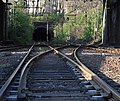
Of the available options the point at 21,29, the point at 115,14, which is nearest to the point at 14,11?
the point at 21,29

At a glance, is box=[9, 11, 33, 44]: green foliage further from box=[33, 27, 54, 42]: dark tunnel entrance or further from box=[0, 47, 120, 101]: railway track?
box=[0, 47, 120, 101]: railway track

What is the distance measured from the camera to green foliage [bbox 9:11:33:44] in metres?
39.2

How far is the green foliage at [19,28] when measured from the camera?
129ft

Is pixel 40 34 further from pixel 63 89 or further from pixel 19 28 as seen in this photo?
pixel 63 89

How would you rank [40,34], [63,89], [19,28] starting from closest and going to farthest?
[63,89], [19,28], [40,34]

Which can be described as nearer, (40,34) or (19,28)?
(19,28)

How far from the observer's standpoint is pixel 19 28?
136 ft

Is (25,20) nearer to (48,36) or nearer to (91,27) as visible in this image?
(48,36)

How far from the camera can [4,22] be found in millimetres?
32406

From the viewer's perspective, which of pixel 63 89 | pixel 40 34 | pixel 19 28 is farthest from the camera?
pixel 40 34

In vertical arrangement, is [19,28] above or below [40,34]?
above

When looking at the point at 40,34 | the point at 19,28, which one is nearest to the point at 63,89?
the point at 19,28

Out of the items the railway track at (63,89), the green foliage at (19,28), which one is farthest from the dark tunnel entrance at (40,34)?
the railway track at (63,89)

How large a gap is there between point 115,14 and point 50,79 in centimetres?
2083
